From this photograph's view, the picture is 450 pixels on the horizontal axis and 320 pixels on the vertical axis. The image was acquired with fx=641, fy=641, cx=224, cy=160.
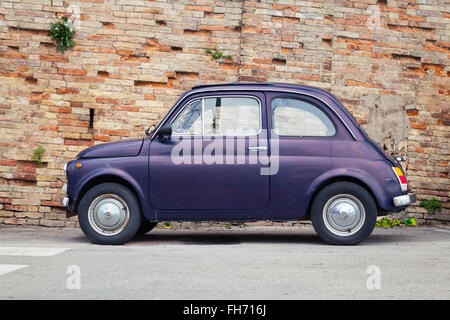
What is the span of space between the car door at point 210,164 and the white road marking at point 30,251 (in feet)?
4.03

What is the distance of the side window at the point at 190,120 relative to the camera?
23.7 feet

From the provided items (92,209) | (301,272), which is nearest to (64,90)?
(92,209)

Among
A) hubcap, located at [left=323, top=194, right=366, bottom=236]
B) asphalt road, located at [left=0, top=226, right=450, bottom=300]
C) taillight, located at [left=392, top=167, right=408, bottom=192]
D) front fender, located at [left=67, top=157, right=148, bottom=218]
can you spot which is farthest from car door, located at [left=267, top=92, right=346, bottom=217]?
front fender, located at [left=67, top=157, right=148, bottom=218]

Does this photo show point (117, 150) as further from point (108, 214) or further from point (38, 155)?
point (38, 155)

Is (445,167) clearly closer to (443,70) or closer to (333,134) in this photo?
(443,70)

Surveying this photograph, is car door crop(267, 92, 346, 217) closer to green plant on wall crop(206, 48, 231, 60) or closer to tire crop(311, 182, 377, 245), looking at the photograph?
tire crop(311, 182, 377, 245)

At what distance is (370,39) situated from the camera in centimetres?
→ 1020

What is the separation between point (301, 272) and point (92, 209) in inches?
113

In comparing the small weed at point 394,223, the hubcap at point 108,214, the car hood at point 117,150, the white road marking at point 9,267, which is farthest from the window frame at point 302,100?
the small weed at point 394,223

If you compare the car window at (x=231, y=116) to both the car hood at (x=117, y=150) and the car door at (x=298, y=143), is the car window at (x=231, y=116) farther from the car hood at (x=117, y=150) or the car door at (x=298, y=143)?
the car hood at (x=117, y=150)

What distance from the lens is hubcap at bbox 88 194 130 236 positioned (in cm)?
709

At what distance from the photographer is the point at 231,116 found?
7227 millimetres

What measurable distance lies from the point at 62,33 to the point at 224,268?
5.69 m

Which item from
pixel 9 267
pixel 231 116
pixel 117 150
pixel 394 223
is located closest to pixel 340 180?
pixel 231 116
